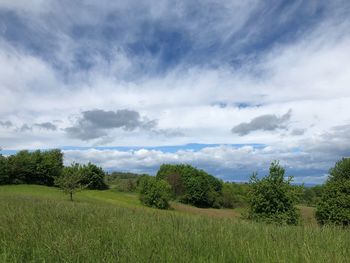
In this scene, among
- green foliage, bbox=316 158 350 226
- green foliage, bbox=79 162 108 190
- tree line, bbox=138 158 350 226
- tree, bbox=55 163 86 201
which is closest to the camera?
tree line, bbox=138 158 350 226

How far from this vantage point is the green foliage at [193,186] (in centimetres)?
12425

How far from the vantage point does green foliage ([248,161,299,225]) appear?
29250 millimetres

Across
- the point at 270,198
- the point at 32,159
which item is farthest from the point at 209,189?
the point at 270,198

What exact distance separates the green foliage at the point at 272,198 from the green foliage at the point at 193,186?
9293 centimetres

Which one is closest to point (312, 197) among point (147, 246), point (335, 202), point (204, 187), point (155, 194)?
point (335, 202)

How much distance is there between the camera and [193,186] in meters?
125

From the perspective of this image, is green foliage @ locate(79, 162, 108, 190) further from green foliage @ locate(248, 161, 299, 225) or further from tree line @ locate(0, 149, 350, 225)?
green foliage @ locate(248, 161, 299, 225)

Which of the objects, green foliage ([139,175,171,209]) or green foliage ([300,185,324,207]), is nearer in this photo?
green foliage ([300,185,324,207])

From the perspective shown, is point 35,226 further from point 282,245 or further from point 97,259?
point 282,245

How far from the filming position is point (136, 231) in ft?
17.6

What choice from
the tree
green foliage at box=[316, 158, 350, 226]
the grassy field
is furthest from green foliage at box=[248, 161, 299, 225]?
the tree

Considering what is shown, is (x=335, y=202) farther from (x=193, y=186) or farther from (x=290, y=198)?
(x=193, y=186)

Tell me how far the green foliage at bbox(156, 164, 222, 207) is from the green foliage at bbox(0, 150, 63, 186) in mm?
42092

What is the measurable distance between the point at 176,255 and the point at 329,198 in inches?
1675
